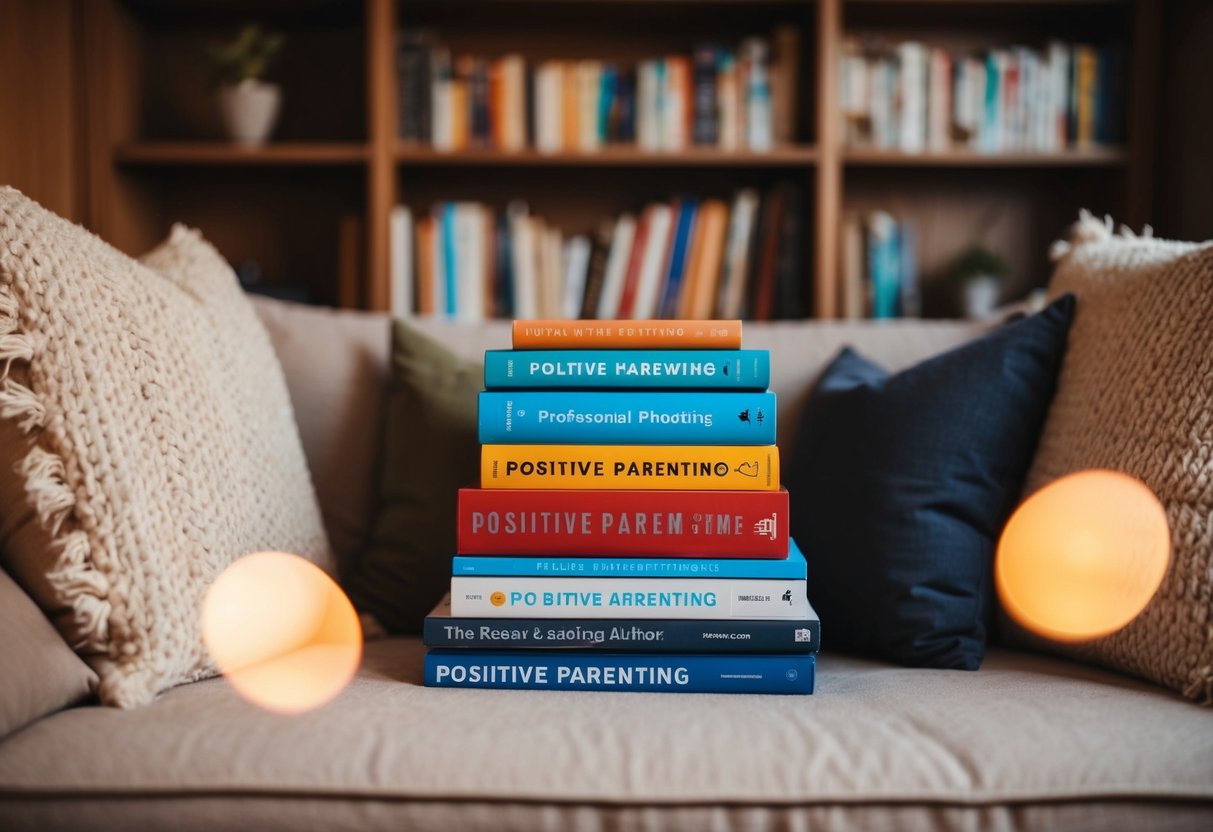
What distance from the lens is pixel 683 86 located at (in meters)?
1.95

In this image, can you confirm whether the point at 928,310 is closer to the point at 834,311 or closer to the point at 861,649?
the point at 834,311

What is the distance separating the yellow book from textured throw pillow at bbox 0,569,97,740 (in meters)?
0.38

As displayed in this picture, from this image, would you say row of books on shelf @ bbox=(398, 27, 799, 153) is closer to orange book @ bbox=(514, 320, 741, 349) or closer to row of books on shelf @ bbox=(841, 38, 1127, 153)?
row of books on shelf @ bbox=(841, 38, 1127, 153)

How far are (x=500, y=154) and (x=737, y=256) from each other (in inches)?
21.1

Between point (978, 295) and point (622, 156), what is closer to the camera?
point (622, 156)

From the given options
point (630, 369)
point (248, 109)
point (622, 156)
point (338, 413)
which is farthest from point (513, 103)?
point (630, 369)

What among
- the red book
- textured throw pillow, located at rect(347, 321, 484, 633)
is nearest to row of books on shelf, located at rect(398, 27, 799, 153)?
textured throw pillow, located at rect(347, 321, 484, 633)

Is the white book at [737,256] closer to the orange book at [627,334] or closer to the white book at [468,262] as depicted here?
the white book at [468,262]

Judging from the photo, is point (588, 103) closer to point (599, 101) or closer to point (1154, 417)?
point (599, 101)

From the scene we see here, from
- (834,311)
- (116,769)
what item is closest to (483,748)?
(116,769)

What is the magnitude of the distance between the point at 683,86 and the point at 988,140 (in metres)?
0.66

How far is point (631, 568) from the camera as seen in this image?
34.4 inches

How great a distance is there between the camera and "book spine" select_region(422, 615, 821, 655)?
34.1 inches

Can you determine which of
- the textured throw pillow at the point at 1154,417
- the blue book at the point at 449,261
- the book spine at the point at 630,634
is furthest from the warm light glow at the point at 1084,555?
the blue book at the point at 449,261
